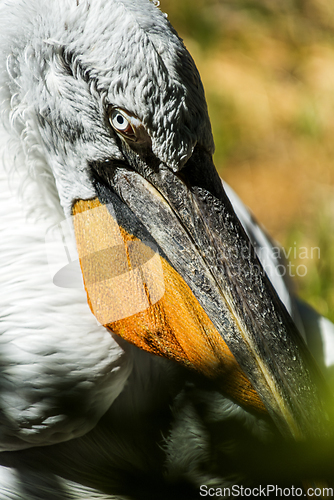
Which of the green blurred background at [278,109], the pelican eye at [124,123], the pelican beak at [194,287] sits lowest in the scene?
the pelican beak at [194,287]

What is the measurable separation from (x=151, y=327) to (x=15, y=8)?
92 centimetres

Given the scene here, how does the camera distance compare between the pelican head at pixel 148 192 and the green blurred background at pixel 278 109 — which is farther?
the green blurred background at pixel 278 109

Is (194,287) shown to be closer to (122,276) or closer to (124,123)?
(122,276)

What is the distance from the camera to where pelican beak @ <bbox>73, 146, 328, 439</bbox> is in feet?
4.15

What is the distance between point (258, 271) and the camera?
1.29 m

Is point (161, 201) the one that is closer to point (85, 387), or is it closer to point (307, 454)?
point (85, 387)

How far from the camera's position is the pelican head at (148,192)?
1158 mm

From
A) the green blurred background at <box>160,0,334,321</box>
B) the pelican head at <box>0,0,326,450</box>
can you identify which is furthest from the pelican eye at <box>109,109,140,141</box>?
the green blurred background at <box>160,0,334,321</box>

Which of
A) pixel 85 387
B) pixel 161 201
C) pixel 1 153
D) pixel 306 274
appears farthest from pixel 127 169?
pixel 306 274

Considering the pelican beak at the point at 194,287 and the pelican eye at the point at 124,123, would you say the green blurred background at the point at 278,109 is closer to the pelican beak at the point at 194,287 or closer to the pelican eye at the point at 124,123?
the pelican beak at the point at 194,287

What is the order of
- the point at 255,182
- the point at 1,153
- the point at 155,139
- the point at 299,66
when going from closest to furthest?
the point at 155,139 → the point at 1,153 → the point at 255,182 → the point at 299,66

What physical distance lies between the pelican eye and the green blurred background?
5.82 ft

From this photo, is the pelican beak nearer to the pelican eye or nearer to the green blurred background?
the pelican eye

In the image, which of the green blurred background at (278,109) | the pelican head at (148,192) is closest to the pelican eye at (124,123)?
the pelican head at (148,192)
